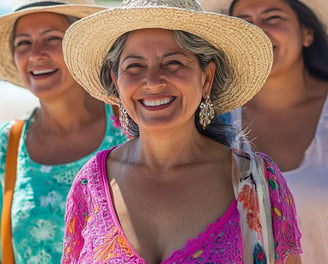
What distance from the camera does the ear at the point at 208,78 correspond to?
2945mm

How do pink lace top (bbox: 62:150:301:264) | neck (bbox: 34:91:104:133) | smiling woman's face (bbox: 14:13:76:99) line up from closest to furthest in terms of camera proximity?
Result: pink lace top (bbox: 62:150:301:264) → smiling woman's face (bbox: 14:13:76:99) → neck (bbox: 34:91:104:133)

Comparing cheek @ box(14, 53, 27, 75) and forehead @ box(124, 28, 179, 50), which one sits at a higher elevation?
forehead @ box(124, 28, 179, 50)

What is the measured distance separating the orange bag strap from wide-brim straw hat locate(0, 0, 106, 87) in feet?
1.53

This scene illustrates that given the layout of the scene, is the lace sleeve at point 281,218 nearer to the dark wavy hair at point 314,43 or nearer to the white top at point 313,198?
the white top at point 313,198

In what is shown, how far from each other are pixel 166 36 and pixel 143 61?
0.14 meters

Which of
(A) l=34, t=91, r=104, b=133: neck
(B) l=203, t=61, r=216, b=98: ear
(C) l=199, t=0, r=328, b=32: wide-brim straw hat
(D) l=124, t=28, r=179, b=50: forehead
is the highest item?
(C) l=199, t=0, r=328, b=32: wide-brim straw hat

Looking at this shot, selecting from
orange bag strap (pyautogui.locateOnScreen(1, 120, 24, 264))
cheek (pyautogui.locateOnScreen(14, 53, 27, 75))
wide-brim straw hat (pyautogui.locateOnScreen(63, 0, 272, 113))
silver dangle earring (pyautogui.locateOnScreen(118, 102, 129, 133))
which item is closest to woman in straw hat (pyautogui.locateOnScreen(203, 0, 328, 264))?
wide-brim straw hat (pyautogui.locateOnScreen(63, 0, 272, 113))

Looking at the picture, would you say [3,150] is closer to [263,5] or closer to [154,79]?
[154,79]

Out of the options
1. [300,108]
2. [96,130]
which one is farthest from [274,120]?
[96,130]

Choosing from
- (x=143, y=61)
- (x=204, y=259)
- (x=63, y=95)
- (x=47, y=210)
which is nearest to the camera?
(x=204, y=259)

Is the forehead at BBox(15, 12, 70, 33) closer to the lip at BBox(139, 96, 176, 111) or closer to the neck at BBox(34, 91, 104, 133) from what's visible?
the neck at BBox(34, 91, 104, 133)

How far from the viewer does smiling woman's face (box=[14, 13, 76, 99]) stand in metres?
3.86

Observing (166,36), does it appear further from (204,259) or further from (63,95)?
(63,95)

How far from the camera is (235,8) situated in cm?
380
